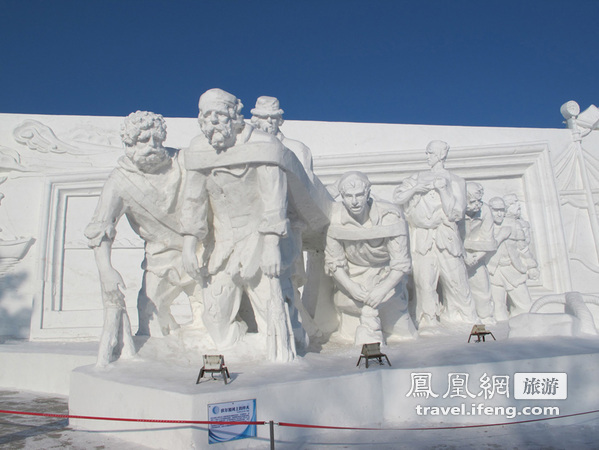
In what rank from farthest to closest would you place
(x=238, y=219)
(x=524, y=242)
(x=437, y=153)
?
1. (x=524, y=242)
2. (x=437, y=153)
3. (x=238, y=219)

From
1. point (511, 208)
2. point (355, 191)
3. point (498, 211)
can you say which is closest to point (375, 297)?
point (355, 191)

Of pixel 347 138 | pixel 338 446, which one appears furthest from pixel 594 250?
pixel 338 446

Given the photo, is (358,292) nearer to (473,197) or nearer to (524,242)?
(473,197)

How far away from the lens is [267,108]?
17.4ft

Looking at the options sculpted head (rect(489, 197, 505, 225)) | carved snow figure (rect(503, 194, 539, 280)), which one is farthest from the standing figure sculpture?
carved snow figure (rect(503, 194, 539, 280))

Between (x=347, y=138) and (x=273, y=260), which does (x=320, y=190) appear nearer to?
(x=273, y=260)

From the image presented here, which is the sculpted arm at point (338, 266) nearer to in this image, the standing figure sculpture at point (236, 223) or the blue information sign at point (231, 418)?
the standing figure sculpture at point (236, 223)

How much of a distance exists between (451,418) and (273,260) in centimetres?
159

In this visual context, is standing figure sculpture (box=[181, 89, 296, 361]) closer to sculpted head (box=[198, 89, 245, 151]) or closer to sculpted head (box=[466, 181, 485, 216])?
sculpted head (box=[198, 89, 245, 151])

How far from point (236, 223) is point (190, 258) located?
1.50ft

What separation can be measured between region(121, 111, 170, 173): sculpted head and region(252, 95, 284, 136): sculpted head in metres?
1.25

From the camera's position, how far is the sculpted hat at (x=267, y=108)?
17.4 ft

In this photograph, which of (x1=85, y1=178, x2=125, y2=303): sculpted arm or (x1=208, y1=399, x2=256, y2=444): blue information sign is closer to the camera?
(x1=208, y1=399, x2=256, y2=444): blue information sign

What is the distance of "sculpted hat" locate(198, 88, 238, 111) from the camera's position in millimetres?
3912
